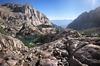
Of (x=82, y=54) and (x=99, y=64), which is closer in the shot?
(x=99, y=64)

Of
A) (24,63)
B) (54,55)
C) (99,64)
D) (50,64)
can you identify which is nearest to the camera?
(99,64)

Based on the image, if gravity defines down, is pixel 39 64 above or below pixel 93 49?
below

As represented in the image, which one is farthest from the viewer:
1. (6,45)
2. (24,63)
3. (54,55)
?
Result: (6,45)

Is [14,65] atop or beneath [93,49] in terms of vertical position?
beneath

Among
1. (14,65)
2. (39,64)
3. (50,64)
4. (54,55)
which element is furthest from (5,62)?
(54,55)

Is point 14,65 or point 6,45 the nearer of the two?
point 14,65

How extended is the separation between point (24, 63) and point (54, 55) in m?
8.55

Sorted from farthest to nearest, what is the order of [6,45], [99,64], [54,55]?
[6,45] → [54,55] → [99,64]

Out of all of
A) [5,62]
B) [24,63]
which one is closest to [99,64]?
[24,63]

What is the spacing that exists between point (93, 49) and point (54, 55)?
10289 millimetres

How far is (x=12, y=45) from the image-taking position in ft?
170

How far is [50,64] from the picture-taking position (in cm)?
3212

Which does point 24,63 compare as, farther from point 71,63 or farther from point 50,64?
point 71,63

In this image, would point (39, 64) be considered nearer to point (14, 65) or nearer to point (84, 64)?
point (14, 65)
